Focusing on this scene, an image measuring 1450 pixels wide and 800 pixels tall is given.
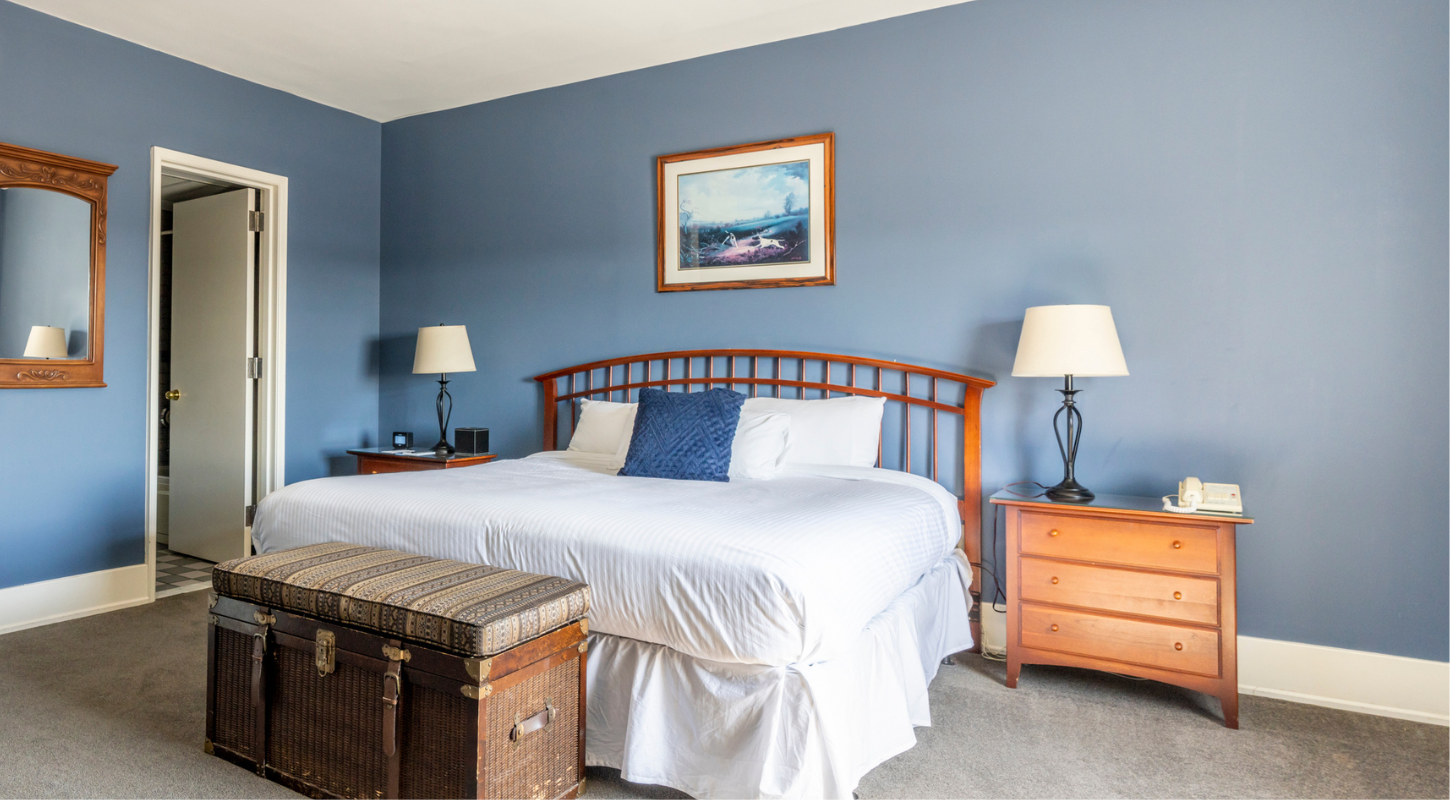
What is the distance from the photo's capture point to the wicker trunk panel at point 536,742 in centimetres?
161

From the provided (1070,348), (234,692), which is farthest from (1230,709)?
(234,692)

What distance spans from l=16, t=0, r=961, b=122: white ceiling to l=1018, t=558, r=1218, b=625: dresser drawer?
223 cm

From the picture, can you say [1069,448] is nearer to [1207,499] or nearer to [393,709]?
[1207,499]

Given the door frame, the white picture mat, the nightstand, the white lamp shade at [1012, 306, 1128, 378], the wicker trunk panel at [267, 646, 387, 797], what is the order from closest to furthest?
the wicker trunk panel at [267, 646, 387, 797] < the white lamp shade at [1012, 306, 1128, 378] < the white picture mat < the nightstand < the door frame

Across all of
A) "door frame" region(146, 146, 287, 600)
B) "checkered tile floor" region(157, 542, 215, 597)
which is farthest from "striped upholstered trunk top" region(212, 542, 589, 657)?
"door frame" region(146, 146, 287, 600)

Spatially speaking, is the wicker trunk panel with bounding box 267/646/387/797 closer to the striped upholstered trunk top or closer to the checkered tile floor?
the striped upholstered trunk top

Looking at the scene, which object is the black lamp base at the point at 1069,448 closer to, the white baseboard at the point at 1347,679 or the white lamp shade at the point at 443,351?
the white baseboard at the point at 1347,679

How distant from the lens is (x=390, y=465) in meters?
3.98

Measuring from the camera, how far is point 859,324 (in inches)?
132

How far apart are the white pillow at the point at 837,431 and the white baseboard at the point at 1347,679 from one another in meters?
1.46

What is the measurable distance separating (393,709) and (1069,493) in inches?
83.6

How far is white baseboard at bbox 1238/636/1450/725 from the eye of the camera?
2.47 meters

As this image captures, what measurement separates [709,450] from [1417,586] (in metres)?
2.33

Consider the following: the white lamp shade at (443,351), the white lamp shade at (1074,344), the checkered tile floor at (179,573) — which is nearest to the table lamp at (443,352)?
the white lamp shade at (443,351)
